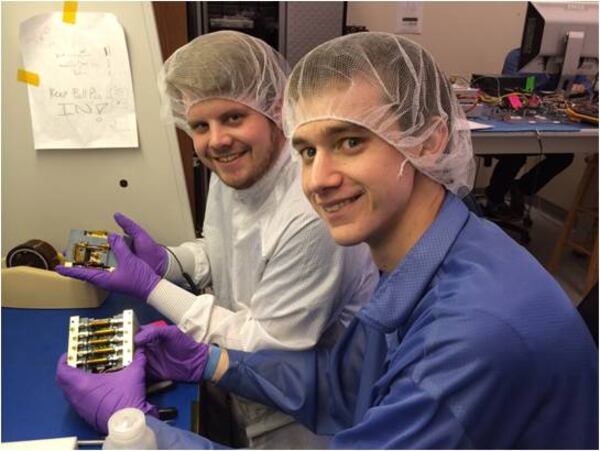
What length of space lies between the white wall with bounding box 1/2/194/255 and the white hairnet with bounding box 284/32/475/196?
2.25ft

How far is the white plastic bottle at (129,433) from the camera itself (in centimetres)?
72

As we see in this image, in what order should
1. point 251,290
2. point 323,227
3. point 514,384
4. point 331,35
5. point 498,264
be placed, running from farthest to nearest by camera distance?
1. point 331,35
2. point 251,290
3. point 323,227
4. point 498,264
5. point 514,384

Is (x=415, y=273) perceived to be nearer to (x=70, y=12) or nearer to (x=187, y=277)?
(x=187, y=277)

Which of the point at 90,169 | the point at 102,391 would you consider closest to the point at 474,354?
the point at 102,391

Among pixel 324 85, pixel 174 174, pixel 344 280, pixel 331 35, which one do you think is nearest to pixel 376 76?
pixel 324 85

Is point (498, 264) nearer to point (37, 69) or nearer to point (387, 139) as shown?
point (387, 139)

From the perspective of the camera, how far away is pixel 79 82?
4.45 ft

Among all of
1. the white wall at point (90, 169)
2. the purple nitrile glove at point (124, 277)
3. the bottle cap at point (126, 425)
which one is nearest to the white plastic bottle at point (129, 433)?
the bottle cap at point (126, 425)

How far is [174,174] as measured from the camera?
1.47 m

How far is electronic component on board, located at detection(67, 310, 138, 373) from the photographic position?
955mm

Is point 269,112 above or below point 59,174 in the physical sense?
above

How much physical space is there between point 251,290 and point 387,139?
2.16 feet

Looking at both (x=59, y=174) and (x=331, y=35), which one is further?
(x=331, y=35)

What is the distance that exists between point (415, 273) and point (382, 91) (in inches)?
12.6
